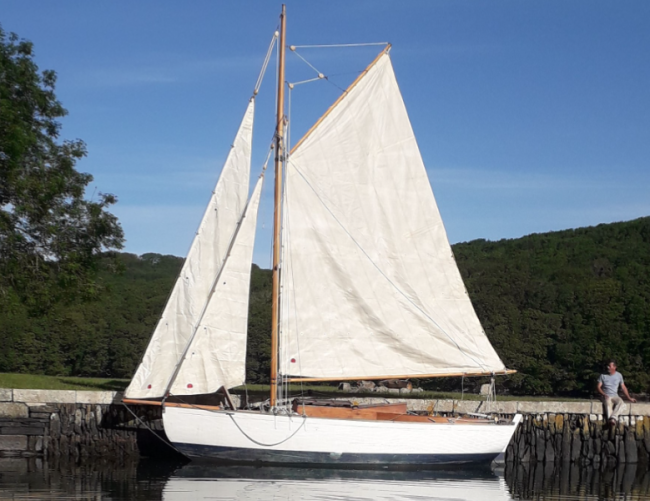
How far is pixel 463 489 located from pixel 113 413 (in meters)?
11.0

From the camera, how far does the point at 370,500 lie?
18.8 metres

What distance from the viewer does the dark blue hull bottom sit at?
77.7ft

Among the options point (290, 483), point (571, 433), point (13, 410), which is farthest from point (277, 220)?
point (571, 433)

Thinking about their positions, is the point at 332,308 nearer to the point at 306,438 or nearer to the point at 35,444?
the point at 306,438

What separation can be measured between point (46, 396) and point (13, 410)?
0.99m

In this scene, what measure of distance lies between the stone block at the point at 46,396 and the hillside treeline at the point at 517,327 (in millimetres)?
10598

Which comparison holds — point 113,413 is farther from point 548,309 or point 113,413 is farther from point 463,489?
point 548,309

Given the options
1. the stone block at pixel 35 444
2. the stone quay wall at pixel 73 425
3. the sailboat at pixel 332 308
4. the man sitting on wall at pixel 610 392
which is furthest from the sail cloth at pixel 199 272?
the man sitting on wall at pixel 610 392

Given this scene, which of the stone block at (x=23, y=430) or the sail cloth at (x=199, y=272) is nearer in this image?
the sail cloth at (x=199, y=272)

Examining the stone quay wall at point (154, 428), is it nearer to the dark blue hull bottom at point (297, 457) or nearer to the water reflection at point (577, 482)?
the water reflection at point (577, 482)

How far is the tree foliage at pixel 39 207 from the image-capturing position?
27.1 meters

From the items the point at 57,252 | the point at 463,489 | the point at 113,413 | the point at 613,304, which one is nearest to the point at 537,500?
the point at 463,489

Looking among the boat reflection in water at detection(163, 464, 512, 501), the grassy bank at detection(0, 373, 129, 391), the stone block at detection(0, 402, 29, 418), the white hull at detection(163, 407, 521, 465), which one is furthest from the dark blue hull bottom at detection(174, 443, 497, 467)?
the grassy bank at detection(0, 373, 129, 391)

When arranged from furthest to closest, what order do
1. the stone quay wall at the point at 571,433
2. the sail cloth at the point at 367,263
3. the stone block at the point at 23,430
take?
1. the stone quay wall at the point at 571,433
2. the stone block at the point at 23,430
3. the sail cloth at the point at 367,263
